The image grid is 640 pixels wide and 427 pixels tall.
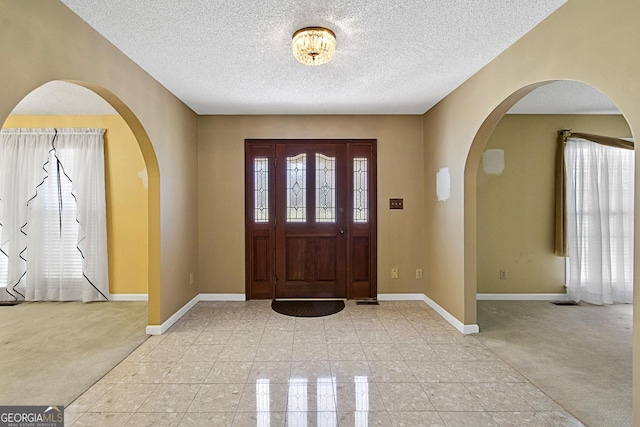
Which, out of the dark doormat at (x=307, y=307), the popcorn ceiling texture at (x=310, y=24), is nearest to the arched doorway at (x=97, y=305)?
the popcorn ceiling texture at (x=310, y=24)

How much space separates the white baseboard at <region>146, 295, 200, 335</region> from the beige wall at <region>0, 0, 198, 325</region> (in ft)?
0.17

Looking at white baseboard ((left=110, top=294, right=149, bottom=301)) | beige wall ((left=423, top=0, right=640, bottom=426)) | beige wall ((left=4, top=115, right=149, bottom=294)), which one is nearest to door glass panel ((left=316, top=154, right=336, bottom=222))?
beige wall ((left=423, top=0, right=640, bottom=426))

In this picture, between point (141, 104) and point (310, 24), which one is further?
point (141, 104)

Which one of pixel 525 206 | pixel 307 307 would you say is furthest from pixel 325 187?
pixel 525 206

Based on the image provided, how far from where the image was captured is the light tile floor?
1.96 metres

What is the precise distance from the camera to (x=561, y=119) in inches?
174

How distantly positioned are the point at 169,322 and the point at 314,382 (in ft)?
6.34

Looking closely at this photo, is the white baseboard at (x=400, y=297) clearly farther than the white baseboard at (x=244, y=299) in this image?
Yes

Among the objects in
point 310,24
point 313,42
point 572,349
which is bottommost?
point 572,349

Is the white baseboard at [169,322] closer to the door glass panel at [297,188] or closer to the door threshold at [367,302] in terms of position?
the door glass panel at [297,188]

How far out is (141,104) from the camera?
2.91 metres

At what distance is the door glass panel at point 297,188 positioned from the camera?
4.42m

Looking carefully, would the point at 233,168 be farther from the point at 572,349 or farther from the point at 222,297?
the point at 572,349

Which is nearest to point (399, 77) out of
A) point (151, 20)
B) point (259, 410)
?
point (151, 20)
